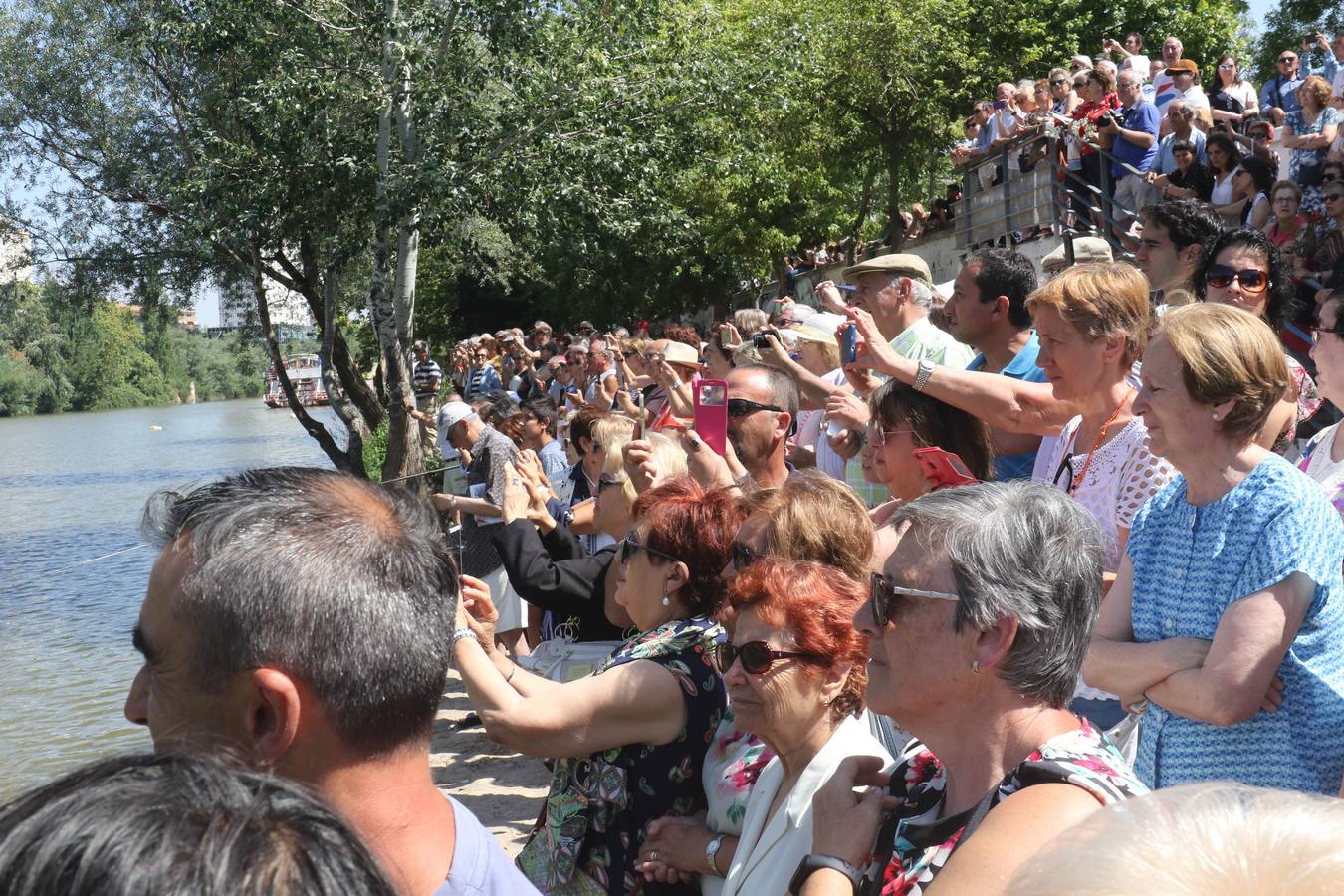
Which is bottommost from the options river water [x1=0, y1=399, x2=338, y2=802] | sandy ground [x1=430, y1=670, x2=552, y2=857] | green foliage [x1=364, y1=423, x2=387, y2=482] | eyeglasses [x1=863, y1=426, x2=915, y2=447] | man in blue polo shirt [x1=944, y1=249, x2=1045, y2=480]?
river water [x1=0, y1=399, x2=338, y2=802]

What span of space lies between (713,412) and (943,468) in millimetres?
1295

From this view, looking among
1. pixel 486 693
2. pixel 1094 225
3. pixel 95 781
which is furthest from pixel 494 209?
pixel 95 781

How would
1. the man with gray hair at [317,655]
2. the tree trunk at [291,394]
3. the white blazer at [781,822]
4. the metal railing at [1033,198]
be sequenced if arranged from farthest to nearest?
the tree trunk at [291,394], the metal railing at [1033,198], the white blazer at [781,822], the man with gray hair at [317,655]

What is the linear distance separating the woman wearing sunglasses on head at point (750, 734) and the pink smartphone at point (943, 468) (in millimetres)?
541

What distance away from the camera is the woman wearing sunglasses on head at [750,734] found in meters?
2.78

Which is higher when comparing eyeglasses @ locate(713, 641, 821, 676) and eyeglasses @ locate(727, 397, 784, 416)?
eyeglasses @ locate(727, 397, 784, 416)

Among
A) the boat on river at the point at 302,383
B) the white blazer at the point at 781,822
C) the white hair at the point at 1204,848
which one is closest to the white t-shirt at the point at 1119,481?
the white blazer at the point at 781,822

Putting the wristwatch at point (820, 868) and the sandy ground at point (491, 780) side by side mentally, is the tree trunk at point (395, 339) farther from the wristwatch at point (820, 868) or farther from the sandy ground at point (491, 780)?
the wristwatch at point (820, 868)

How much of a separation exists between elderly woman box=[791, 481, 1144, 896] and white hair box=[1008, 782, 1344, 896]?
34.7 inches

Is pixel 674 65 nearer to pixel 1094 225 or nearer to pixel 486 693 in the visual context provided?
pixel 1094 225

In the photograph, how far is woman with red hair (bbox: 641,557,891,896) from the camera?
2.55m

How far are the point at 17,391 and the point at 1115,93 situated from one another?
3851 inches

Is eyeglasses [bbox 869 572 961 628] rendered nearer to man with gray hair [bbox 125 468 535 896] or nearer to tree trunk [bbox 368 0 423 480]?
man with gray hair [bbox 125 468 535 896]

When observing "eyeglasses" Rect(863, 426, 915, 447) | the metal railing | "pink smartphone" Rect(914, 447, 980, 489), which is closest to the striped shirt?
the metal railing
